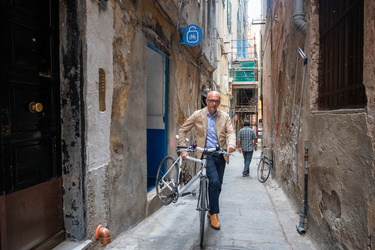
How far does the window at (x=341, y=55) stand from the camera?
2629 mm

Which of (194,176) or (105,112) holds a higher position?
(105,112)

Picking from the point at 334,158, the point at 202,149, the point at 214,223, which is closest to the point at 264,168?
the point at 214,223

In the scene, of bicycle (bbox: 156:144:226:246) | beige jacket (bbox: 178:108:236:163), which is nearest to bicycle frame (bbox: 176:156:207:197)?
bicycle (bbox: 156:144:226:246)

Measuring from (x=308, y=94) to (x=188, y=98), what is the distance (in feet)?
Result: 14.5

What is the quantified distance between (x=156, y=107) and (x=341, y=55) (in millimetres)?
3730

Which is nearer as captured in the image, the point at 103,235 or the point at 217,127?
the point at 103,235

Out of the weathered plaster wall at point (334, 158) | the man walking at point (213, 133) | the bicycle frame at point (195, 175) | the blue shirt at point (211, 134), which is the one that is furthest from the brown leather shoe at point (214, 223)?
the weathered plaster wall at point (334, 158)

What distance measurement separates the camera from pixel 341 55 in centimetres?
309

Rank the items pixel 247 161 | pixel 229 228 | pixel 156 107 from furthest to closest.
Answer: pixel 247 161
pixel 156 107
pixel 229 228

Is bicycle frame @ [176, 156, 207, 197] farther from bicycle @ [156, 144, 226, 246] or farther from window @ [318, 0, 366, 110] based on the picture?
window @ [318, 0, 366, 110]

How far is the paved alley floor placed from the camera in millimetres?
3584

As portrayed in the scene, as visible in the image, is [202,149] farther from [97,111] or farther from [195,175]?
[97,111]

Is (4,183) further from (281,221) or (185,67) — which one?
(185,67)

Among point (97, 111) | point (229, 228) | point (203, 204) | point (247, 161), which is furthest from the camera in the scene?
point (247, 161)
